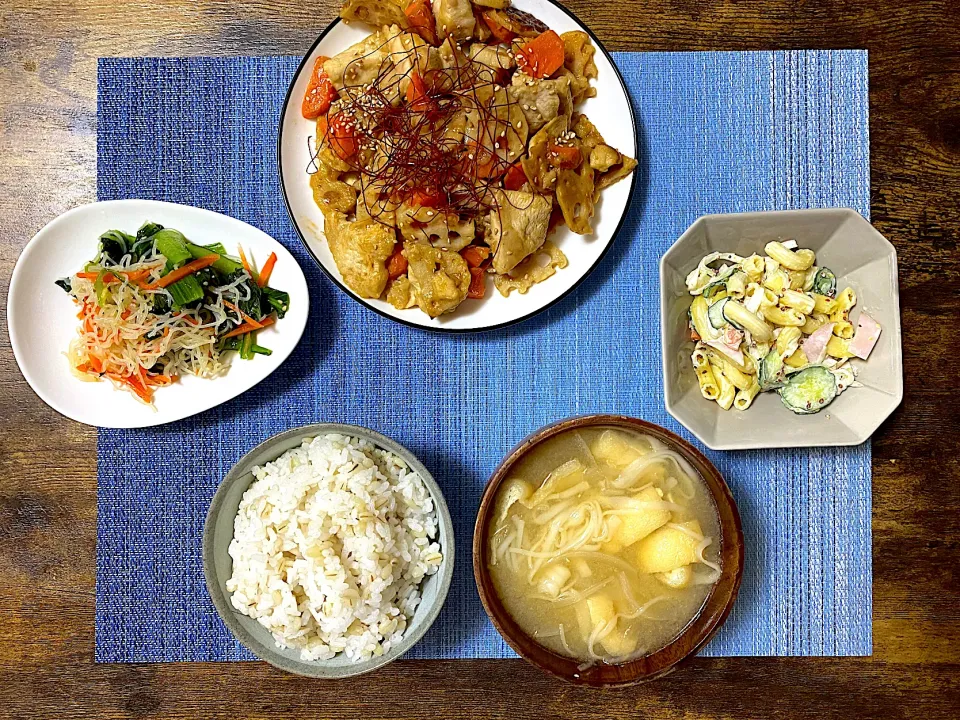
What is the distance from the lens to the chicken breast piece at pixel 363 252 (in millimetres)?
1835

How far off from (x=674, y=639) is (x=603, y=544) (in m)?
0.31

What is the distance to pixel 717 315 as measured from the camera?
6.27ft

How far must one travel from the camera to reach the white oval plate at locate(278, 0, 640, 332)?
1.90 metres

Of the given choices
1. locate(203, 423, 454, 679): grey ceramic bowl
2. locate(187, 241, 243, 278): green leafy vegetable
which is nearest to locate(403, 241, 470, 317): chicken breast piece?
locate(203, 423, 454, 679): grey ceramic bowl

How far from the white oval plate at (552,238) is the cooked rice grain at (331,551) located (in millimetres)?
435

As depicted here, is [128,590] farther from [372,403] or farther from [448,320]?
[448,320]

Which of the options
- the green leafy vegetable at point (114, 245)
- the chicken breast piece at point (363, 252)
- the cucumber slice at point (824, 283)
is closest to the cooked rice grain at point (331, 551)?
the chicken breast piece at point (363, 252)

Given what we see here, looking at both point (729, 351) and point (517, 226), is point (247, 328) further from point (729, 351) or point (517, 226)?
point (729, 351)

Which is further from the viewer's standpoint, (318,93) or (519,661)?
(519,661)

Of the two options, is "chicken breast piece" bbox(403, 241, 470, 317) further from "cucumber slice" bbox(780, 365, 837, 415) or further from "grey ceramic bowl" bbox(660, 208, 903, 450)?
"cucumber slice" bbox(780, 365, 837, 415)

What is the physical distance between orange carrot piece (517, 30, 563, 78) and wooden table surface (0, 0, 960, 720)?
11.3 inches

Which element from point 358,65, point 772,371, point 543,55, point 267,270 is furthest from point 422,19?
point 772,371

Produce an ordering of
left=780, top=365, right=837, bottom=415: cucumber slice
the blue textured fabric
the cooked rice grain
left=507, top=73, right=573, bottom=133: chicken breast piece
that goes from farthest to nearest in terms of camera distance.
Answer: the blue textured fabric < left=780, top=365, right=837, bottom=415: cucumber slice < left=507, top=73, right=573, bottom=133: chicken breast piece < the cooked rice grain

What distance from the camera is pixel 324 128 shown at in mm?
1893
